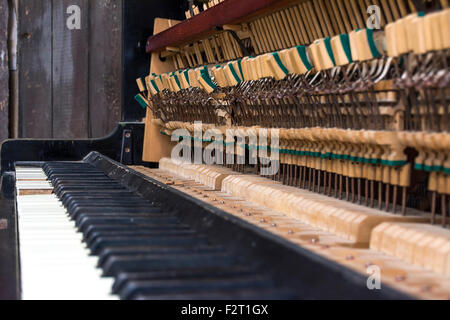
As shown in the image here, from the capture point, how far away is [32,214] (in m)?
3.00

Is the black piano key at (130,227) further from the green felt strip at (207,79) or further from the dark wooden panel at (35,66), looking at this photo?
the dark wooden panel at (35,66)

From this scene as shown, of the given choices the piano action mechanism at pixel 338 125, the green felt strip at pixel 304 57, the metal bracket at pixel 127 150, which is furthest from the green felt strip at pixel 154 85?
the green felt strip at pixel 304 57

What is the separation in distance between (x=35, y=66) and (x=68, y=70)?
46cm

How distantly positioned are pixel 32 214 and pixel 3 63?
5.52 m

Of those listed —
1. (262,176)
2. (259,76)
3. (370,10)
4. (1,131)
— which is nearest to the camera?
(370,10)

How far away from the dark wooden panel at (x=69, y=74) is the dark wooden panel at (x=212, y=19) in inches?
77.5

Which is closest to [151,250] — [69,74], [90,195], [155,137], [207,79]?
[90,195]

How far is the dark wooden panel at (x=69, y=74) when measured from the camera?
24.8ft

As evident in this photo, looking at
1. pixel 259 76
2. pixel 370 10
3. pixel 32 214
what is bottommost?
pixel 32 214

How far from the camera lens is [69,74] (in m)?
7.69

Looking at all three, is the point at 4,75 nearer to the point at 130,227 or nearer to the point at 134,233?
the point at 130,227

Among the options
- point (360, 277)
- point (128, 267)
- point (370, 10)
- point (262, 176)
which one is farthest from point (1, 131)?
point (360, 277)

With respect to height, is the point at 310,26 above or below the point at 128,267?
above
